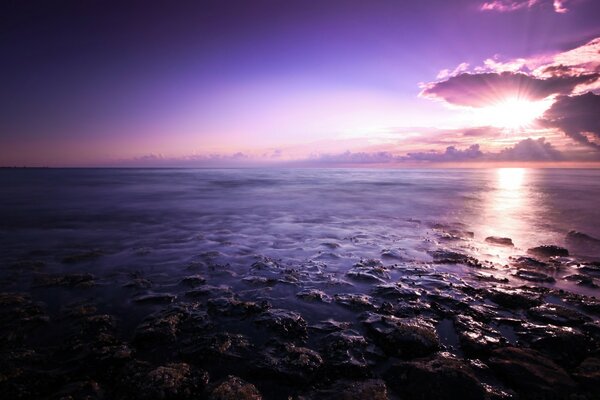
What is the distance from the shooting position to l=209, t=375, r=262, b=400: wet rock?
12.5 feet

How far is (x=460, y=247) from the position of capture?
38.5ft

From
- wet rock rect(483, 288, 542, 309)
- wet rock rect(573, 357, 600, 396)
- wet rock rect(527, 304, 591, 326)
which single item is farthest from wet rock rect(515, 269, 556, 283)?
wet rock rect(573, 357, 600, 396)

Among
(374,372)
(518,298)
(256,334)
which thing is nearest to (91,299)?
(256,334)

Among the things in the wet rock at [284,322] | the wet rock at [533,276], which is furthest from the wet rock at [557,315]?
the wet rock at [284,322]

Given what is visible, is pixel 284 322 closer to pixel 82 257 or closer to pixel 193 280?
pixel 193 280

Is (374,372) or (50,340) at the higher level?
(50,340)

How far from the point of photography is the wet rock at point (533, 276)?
809 centimetres

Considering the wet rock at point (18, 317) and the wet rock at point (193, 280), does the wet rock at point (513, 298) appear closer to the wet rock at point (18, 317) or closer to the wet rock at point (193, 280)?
the wet rock at point (193, 280)

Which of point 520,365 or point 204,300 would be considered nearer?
point 520,365

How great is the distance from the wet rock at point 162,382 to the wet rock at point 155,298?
2.31 meters

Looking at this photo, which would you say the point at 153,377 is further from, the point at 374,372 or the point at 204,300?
the point at 374,372

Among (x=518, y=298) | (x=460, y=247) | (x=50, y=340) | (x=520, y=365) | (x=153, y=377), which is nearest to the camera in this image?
(x=153, y=377)

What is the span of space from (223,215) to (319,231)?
8629 mm

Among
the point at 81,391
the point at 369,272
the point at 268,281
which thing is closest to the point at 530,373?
the point at 369,272
